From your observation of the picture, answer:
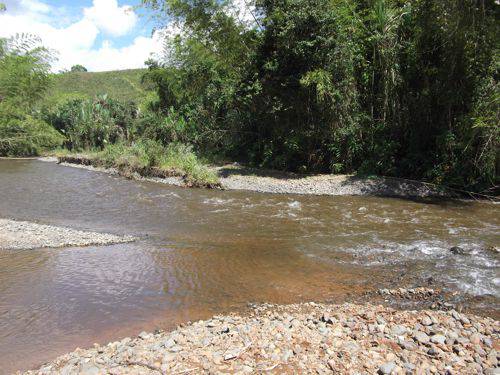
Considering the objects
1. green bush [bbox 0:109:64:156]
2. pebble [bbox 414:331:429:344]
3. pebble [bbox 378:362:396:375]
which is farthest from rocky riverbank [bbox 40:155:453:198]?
green bush [bbox 0:109:64:156]

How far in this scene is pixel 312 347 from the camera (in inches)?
173

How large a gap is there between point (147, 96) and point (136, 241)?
82.7 ft

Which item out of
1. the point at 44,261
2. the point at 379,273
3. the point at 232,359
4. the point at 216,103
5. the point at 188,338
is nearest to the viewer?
the point at 232,359

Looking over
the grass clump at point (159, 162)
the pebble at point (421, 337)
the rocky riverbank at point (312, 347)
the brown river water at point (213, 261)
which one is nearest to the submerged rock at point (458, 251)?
the brown river water at point (213, 261)

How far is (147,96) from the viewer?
32.2 m

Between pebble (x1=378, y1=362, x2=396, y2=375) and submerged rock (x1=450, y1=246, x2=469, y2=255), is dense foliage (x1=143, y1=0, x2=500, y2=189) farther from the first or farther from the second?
pebble (x1=378, y1=362, x2=396, y2=375)

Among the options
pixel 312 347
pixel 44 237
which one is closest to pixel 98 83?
pixel 44 237

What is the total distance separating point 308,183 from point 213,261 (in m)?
8.38

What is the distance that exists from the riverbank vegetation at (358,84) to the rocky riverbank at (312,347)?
381 inches

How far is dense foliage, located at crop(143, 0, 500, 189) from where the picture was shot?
43.9 feet

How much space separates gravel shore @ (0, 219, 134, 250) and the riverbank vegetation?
9.58m

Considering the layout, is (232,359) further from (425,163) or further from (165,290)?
(425,163)

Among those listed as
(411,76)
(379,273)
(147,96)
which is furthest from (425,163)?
(147,96)

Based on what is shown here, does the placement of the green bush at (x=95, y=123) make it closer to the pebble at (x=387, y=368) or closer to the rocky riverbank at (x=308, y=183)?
the rocky riverbank at (x=308, y=183)
